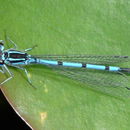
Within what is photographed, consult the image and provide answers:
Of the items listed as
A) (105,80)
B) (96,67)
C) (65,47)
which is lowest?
(105,80)

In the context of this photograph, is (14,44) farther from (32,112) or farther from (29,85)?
(32,112)

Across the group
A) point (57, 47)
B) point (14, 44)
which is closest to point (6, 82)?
point (14, 44)

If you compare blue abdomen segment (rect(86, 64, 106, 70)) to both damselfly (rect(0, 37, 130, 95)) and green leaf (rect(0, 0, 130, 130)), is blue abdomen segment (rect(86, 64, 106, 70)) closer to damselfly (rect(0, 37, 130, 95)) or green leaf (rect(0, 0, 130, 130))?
damselfly (rect(0, 37, 130, 95))

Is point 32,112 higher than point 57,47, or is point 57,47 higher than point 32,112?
point 57,47

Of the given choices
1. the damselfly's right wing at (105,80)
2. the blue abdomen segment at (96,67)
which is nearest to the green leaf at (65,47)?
Answer: the damselfly's right wing at (105,80)

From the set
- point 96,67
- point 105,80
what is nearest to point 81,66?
point 96,67

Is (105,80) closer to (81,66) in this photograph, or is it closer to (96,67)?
(96,67)

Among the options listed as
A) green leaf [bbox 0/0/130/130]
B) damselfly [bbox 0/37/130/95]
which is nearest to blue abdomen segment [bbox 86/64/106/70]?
damselfly [bbox 0/37/130/95]
